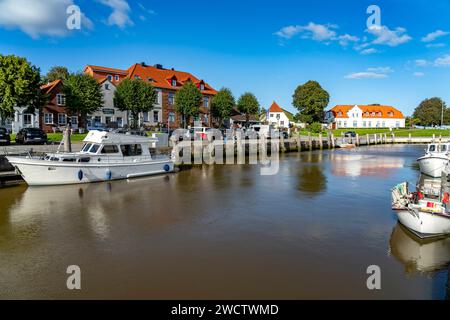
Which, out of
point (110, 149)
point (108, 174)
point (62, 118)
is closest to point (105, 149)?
point (110, 149)

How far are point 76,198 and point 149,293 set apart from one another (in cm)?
1186

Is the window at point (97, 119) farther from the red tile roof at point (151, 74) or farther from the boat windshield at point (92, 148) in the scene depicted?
the boat windshield at point (92, 148)

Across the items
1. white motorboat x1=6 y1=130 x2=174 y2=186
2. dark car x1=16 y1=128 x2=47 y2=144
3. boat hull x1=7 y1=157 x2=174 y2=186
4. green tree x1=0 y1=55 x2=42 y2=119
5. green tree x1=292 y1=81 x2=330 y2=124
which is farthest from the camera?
green tree x1=292 y1=81 x2=330 y2=124

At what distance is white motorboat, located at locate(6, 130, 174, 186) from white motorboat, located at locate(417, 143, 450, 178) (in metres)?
20.7

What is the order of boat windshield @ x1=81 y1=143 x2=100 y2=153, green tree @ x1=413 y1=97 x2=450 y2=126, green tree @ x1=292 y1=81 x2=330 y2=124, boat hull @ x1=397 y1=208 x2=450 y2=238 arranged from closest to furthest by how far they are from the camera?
boat hull @ x1=397 y1=208 x2=450 y2=238 < boat windshield @ x1=81 y1=143 x2=100 y2=153 < green tree @ x1=292 y1=81 x2=330 y2=124 < green tree @ x1=413 y1=97 x2=450 y2=126

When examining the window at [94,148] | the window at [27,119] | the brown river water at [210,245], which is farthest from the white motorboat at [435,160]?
the window at [27,119]

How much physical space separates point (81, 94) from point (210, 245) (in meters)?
41.1

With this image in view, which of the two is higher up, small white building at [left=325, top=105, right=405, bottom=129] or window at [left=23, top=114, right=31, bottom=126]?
small white building at [left=325, top=105, right=405, bottom=129]

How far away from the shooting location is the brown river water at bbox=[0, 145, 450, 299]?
8.99m

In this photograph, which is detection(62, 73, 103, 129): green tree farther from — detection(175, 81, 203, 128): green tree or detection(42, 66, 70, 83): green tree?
detection(42, 66, 70, 83): green tree

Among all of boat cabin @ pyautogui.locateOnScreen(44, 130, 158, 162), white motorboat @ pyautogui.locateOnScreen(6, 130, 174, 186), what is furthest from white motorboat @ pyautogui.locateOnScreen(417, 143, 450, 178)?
boat cabin @ pyautogui.locateOnScreen(44, 130, 158, 162)

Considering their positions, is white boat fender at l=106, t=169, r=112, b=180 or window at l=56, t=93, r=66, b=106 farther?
window at l=56, t=93, r=66, b=106
